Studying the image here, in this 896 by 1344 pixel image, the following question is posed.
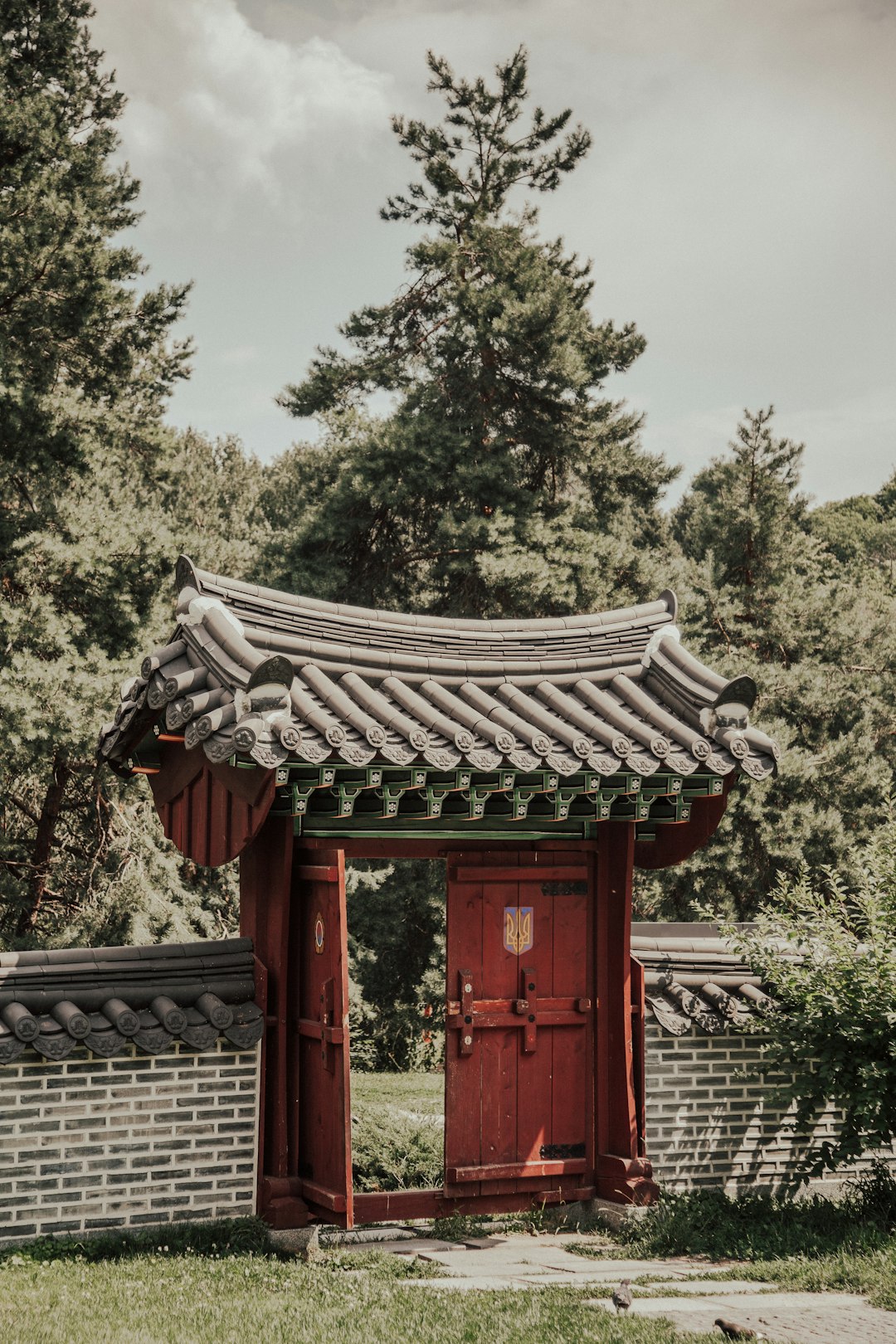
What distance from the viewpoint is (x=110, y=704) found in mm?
14438

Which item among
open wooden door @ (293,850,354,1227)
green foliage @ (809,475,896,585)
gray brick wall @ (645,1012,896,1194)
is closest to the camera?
open wooden door @ (293,850,354,1227)

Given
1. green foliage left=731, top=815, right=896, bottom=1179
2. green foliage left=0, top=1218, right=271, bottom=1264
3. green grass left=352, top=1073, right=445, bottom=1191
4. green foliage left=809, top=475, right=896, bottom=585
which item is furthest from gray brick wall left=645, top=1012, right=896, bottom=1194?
green foliage left=809, top=475, right=896, bottom=585

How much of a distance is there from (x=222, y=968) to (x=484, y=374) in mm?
14417

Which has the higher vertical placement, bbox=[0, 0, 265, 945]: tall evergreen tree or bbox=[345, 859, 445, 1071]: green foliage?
bbox=[0, 0, 265, 945]: tall evergreen tree

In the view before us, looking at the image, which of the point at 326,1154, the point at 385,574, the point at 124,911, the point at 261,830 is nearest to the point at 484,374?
the point at 385,574

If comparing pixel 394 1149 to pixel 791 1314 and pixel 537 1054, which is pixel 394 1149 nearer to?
pixel 537 1054

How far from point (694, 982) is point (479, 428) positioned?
43.6 feet

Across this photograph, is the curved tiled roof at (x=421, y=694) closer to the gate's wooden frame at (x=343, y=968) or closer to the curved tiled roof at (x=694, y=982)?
the gate's wooden frame at (x=343, y=968)

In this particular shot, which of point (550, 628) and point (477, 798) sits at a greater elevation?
point (550, 628)

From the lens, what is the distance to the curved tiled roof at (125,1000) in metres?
6.45

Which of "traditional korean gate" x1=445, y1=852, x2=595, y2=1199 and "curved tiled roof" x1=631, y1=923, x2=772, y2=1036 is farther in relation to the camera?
Answer: "curved tiled roof" x1=631, y1=923, x2=772, y2=1036

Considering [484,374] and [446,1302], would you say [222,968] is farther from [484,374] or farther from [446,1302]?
[484,374]

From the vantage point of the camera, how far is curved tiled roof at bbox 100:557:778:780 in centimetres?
621

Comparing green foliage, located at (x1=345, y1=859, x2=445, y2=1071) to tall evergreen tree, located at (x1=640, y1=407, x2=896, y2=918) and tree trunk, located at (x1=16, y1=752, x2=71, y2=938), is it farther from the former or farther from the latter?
tree trunk, located at (x1=16, y1=752, x2=71, y2=938)
